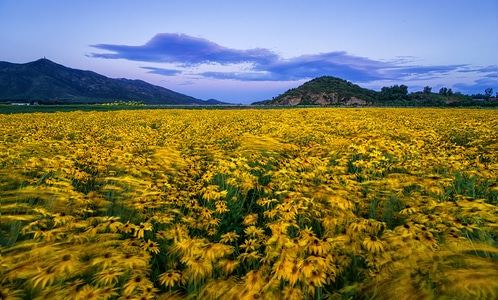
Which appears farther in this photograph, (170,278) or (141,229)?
(141,229)

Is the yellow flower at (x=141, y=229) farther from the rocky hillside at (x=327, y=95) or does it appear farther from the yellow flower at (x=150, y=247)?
the rocky hillside at (x=327, y=95)

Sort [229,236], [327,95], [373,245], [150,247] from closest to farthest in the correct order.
→ [373,245]
[150,247]
[229,236]
[327,95]

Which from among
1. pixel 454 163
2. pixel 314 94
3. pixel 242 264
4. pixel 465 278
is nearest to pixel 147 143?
pixel 242 264

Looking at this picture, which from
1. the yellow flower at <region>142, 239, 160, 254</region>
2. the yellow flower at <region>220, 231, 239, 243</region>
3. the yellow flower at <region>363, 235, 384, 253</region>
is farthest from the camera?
the yellow flower at <region>220, 231, 239, 243</region>

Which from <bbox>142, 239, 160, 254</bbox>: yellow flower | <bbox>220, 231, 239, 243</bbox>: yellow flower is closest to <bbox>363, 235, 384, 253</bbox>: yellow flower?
<bbox>220, 231, 239, 243</bbox>: yellow flower

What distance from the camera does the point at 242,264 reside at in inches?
157

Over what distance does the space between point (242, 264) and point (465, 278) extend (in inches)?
102

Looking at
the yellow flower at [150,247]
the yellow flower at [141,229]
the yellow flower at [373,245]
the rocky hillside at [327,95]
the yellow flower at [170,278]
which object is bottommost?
the yellow flower at [170,278]

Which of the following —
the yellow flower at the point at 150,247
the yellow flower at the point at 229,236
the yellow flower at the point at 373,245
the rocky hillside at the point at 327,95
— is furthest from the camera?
the rocky hillside at the point at 327,95

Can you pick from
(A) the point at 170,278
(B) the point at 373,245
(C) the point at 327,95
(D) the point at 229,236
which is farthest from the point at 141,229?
(C) the point at 327,95

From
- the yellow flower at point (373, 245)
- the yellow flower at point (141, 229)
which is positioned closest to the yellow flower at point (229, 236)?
the yellow flower at point (141, 229)

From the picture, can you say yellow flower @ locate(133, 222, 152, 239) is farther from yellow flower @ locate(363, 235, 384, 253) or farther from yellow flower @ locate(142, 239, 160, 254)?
yellow flower @ locate(363, 235, 384, 253)

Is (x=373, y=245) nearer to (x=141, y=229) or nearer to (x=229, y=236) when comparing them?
(x=229, y=236)

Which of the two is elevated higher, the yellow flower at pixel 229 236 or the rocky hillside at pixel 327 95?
the rocky hillside at pixel 327 95
